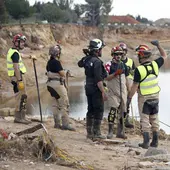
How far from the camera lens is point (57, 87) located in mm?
10086

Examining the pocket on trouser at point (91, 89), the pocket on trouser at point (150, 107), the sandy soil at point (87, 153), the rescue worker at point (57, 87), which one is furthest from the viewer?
the rescue worker at point (57, 87)

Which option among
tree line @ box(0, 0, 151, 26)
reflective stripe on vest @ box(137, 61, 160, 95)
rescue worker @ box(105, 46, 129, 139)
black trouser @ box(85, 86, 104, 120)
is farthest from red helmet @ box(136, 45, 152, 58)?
tree line @ box(0, 0, 151, 26)

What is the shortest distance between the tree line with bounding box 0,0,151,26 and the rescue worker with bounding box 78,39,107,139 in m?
31.8

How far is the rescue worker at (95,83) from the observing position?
352 inches

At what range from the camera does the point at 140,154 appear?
8125 millimetres

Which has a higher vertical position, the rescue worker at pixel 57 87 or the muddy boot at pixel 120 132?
the rescue worker at pixel 57 87

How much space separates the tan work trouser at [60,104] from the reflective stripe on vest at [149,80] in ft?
7.09

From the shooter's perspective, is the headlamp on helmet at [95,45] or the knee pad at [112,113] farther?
the knee pad at [112,113]

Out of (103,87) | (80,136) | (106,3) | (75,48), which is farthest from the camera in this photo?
(106,3)

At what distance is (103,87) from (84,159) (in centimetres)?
224

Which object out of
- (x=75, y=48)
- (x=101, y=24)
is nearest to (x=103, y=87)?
(x=75, y=48)

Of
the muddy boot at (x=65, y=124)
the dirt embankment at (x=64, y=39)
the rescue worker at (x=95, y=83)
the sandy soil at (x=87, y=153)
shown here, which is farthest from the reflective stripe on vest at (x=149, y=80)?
the dirt embankment at (x=64, y=39)

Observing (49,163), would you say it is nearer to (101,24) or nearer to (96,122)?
(96,122)

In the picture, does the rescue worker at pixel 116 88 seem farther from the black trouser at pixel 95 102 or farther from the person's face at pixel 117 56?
the black trouser at pixel 95 102
